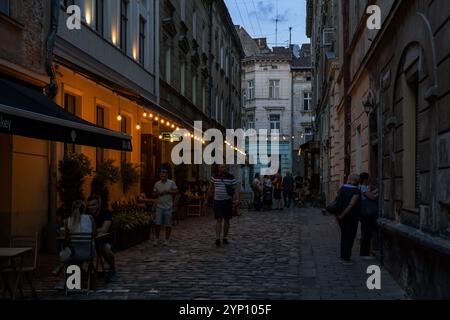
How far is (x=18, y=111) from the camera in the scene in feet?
26.4

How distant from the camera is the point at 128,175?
18.7m

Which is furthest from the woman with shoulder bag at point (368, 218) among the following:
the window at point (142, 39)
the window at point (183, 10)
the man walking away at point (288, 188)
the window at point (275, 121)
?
the window at point (275, 121)

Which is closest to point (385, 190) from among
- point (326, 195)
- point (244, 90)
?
point (326, 195)

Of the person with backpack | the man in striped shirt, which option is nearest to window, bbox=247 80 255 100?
the man in striped shirt

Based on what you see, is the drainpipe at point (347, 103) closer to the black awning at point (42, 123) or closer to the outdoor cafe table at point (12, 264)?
the black awning at point (42, 123)

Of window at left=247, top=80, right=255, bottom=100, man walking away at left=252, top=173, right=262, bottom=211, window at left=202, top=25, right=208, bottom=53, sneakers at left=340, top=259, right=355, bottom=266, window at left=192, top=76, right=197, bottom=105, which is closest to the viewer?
sneakers at left=340, top=259, right=355, bottom=266

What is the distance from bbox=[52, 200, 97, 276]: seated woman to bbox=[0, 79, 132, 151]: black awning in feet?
3.50

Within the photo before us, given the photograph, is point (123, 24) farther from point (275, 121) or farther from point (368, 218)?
point (275, 121)

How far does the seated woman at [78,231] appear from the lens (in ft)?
28.5

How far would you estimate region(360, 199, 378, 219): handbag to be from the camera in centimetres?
1193

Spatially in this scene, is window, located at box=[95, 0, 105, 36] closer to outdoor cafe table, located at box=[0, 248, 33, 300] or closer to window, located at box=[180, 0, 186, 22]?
outdoor cafe table, located at box=[0, 248, 33, 300]

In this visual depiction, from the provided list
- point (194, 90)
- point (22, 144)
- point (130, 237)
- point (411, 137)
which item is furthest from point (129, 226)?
point (194, 90)
